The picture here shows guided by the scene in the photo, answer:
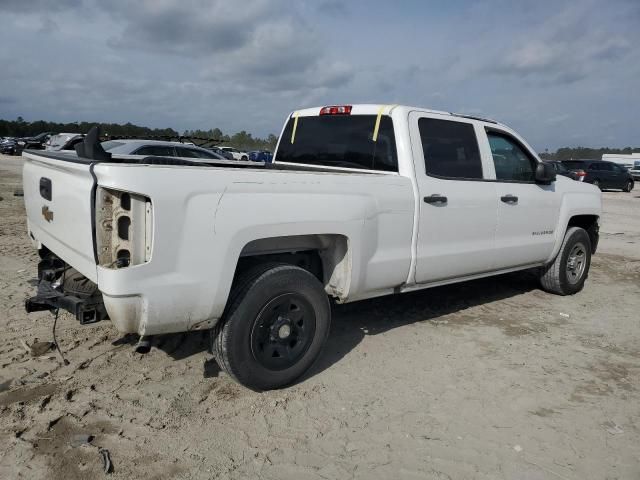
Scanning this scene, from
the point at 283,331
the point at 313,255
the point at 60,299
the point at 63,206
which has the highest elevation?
the point at 63,206

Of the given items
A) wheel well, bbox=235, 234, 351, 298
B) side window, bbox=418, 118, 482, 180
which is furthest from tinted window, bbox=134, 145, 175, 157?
wheel well, bbox=235, 234, 351, 298

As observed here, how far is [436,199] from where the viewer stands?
14.1 feet

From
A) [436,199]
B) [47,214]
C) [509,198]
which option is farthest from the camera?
[509,198]

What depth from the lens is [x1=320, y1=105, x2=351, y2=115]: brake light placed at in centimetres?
482

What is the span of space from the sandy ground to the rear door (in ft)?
2.92

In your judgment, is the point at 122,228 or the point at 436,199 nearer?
the point at 122,228

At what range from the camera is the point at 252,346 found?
3373mm

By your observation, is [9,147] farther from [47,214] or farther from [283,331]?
[283,331]

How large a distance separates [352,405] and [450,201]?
1.91 meters

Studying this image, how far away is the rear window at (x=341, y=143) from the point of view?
14.5 feet

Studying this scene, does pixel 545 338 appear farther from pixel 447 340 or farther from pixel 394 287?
pixel 394 287

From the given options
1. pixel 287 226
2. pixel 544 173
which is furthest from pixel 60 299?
pixel 544 173

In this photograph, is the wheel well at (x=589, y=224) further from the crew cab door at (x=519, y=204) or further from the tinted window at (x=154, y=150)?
the tinted window at (x=154, y=150)

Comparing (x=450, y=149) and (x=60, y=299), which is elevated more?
(x=450, y=149)
